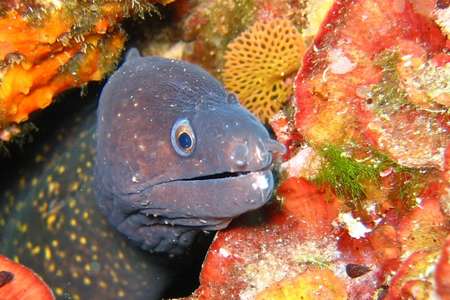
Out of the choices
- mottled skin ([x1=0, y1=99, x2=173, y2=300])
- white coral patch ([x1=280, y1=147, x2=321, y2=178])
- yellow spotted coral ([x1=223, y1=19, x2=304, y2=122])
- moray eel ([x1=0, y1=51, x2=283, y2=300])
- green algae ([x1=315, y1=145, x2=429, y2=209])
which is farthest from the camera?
mottled skin ([x1=0, y1=99, x2=173, y2=300])

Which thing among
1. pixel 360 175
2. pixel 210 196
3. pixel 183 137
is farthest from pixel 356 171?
pixel 183 137

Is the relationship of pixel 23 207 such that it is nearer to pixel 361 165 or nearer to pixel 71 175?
pixel 71 175

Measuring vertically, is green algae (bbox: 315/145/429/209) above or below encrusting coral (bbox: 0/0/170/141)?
below

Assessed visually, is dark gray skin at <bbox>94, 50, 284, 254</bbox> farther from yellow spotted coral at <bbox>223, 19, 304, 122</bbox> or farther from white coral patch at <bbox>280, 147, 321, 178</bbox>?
yellow spotted coral at <bbox>223, 19, 304, 122</bbox>

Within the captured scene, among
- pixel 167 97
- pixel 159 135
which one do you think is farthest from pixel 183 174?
pixel 167 97

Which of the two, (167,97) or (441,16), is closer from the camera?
(441,16)

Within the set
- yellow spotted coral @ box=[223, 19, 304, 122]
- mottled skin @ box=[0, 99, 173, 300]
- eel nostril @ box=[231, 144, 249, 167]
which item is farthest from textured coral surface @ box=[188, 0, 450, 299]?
mottled skin @ box=[0, 99, 173, 300]

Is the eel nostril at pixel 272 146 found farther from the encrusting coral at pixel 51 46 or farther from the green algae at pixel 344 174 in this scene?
the encrusting coral at pixel 51 46
